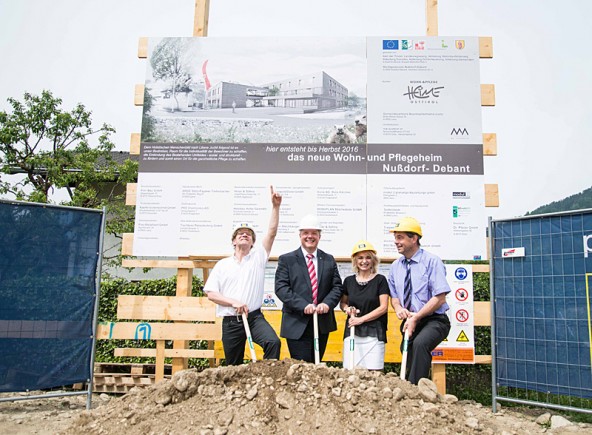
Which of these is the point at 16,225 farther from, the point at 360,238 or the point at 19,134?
the point at 19,134

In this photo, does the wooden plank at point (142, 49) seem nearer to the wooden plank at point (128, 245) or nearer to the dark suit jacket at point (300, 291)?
the wooden plank at point (128, 245)

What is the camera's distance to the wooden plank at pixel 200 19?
718 cm

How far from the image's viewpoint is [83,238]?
18.8 feet

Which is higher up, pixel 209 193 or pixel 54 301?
pixel 209 193

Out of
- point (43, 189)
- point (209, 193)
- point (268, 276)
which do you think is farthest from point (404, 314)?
point (43, 189)

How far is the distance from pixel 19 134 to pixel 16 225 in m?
8.95

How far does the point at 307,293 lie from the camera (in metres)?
4.91

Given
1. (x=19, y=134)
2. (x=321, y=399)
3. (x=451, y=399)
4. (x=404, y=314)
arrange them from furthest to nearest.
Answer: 1. (x=19, y=134)
2. (x=404, y=314)
3. (x=451, y=399)
4. (x=321, y=399)

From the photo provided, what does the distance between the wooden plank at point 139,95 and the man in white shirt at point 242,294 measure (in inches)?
118

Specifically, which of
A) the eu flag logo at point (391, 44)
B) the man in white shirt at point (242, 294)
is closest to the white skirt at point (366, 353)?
the man in white shirt at point (242, 294)

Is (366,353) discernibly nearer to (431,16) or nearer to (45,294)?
(45,294)

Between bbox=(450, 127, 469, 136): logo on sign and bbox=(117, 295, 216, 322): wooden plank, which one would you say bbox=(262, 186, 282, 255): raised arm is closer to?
bbox=(117, 295, 216, 322): wooden plank

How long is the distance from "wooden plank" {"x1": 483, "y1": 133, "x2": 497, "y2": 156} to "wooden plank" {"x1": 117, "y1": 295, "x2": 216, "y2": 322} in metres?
4.13

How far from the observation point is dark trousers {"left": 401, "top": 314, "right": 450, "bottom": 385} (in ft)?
15.2
